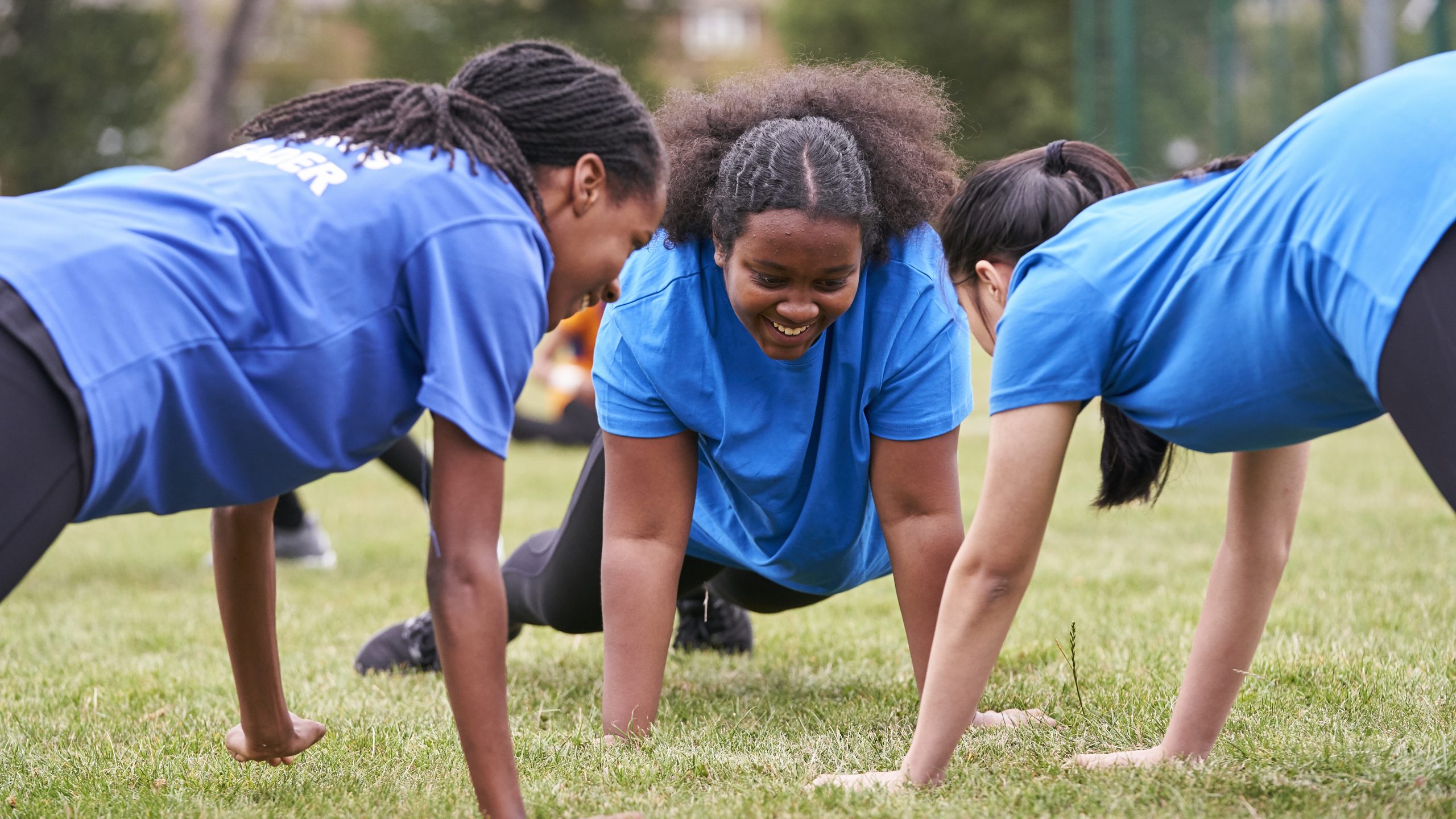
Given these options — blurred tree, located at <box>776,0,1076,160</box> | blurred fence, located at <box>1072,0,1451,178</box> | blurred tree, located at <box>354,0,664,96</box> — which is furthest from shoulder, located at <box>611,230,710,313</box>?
blurred tree, located at <box>354,0,664,96</box>

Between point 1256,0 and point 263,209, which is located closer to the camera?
point 263,209

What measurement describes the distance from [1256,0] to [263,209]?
43.6ft

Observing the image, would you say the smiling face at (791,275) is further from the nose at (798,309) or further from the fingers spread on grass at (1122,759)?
the fingers spread on grass at (1122,759)

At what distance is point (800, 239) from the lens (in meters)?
2.75

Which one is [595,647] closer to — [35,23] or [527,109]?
[527,109]

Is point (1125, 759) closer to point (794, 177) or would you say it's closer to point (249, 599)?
point (794, 177)

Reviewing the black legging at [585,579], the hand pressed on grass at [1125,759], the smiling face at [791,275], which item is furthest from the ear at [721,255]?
the hand pressed on grass at [1125,759]

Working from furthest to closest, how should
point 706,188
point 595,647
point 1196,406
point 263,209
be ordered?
point 595,647, point 706,188, point 1196,406, point 263,209

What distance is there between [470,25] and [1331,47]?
35.4 metres

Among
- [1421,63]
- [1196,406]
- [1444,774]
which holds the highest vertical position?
[1421,63]

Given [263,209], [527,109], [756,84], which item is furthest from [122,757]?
[756,84]

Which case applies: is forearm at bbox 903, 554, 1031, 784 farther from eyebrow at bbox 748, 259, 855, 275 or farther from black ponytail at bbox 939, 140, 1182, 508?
eyebrow at bbox 748, 259, 855, 275

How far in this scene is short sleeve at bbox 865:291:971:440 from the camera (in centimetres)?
304

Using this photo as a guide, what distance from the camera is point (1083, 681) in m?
3.58
